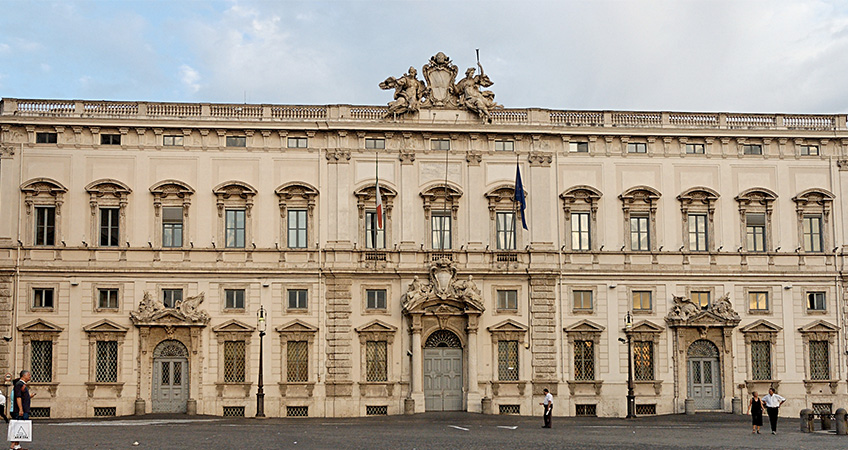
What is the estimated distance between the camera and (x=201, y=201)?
5256 centimetres

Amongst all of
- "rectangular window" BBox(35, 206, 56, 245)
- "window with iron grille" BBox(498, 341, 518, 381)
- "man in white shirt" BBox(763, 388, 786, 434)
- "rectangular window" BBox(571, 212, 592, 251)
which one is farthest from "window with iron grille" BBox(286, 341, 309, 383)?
"man in white shirt" BBox(763, 388, 786, 434)

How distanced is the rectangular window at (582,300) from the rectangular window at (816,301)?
11.4m

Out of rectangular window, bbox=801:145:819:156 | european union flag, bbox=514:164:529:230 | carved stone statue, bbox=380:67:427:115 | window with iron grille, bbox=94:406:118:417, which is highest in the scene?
carved stone statue, bbox=380:67:427:115

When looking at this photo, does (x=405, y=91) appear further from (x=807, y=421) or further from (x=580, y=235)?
(x=807, y=421)

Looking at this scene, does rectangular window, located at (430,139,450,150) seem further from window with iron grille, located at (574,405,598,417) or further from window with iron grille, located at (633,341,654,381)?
window with iron grille, located at (574,405,598,417)

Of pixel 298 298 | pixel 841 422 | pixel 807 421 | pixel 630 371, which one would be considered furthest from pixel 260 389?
pixel 841 422

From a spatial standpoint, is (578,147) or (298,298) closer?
(298,298)

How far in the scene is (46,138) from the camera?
52312 millimetres

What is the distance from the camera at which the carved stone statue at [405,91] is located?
176 ft

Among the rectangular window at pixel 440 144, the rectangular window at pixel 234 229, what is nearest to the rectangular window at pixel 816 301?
the rectangular window at pixel 440 144

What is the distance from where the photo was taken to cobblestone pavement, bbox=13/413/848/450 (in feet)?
103

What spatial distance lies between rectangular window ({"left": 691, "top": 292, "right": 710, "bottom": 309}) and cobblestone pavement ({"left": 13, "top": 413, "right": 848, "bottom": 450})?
883 cm

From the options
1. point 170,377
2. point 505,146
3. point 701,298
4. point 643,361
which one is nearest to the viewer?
point 170,377

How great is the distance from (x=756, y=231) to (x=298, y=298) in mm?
23834
